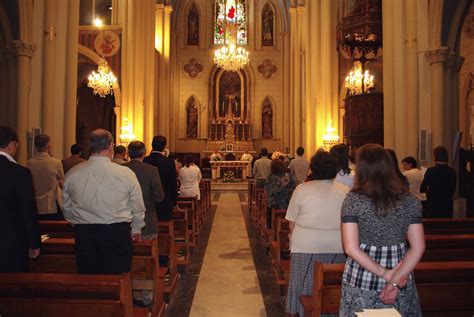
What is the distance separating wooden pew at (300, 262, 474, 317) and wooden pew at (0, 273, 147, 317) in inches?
54.3

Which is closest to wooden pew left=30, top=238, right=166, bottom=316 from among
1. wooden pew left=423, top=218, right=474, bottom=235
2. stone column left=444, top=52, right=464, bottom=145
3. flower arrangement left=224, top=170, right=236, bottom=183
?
wooden pew left=423, top=218, right=474, bottom=235

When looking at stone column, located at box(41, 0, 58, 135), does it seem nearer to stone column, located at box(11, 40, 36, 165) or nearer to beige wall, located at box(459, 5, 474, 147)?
stone column, located at box(11, 40, 36, 165)

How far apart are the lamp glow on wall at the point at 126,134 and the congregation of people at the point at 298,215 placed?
11264mm

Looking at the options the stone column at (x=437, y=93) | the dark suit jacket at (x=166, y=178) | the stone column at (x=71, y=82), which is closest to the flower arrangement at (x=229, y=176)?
the stone column at (x=71, y=82)

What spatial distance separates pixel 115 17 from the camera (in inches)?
745

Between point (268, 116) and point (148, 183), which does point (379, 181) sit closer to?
point (148, 183)

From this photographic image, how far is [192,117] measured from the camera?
30.2 meters

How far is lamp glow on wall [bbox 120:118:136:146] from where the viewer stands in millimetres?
17406

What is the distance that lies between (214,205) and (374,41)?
7519 millimetres

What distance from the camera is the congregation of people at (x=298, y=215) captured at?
8.59 feet

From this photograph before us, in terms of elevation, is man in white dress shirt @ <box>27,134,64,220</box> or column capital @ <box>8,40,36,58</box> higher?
column capital @ <box>8,40,36,58</box>

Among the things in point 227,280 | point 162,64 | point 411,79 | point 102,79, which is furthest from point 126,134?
point 227,280

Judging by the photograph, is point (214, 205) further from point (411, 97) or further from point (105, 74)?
point (411, 97)

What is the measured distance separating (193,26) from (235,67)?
9.28 meters
